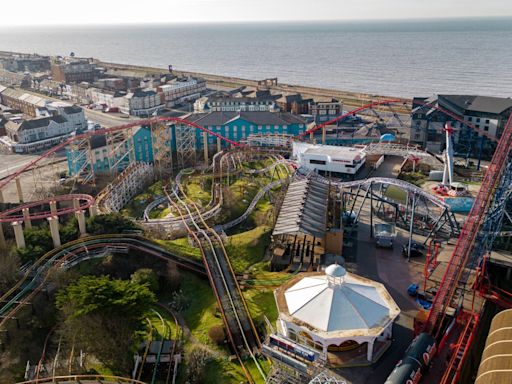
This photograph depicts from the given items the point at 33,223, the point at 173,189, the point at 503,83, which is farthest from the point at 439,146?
the point at 503,83

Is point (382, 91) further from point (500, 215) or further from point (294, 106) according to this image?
point (500, 215)

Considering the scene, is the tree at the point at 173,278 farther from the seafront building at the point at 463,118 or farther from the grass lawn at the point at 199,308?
the seafront building at the point at 463,118

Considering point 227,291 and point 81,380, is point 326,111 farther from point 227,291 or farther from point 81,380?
point 81,380

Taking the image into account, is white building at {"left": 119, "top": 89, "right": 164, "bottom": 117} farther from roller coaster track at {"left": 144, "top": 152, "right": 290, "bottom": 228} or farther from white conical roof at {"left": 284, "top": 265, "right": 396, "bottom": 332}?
white conical roof at {"left": 284, "top": 265, "right": 396, "bottom": 332}

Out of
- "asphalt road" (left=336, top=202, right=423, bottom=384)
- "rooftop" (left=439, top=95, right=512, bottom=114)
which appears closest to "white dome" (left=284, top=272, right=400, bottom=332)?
"asphalt road" (left=336, top=202, right=423, bottom=384)

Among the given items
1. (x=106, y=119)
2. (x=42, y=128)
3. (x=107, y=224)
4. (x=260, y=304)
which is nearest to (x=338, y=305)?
Answer: (x=260, y=304)

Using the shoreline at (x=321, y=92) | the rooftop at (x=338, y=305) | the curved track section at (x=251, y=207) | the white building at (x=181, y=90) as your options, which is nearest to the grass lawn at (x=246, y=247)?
the curved track section at (x=251, y=207)
